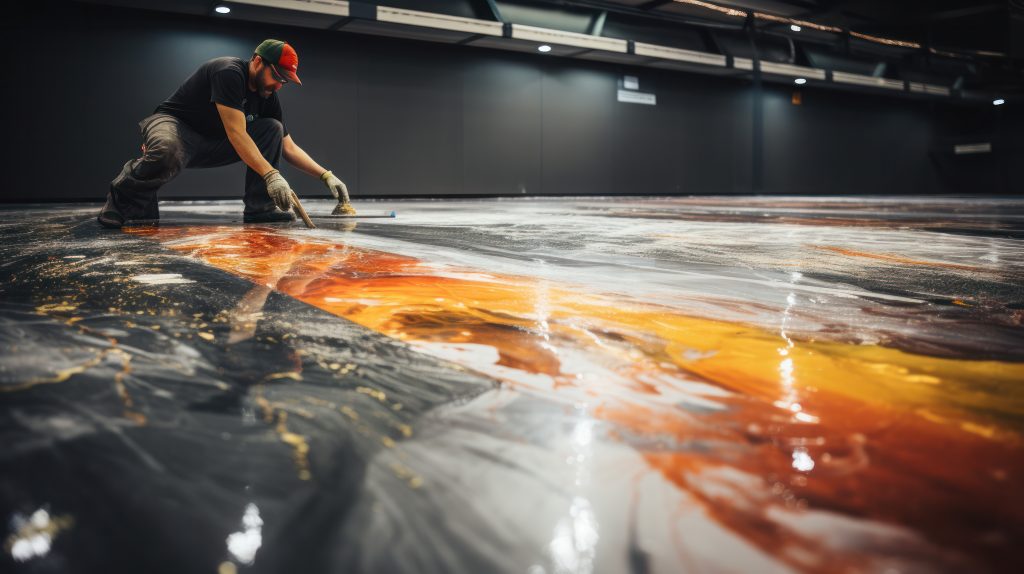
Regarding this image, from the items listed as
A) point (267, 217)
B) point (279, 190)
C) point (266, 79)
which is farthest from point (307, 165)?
point (279, 190)

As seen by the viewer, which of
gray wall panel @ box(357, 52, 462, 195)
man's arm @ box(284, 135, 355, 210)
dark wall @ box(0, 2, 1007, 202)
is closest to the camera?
man's arm @ box(284, 135, 355, 210)

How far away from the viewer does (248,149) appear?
2.61m

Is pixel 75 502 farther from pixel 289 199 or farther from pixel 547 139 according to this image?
pixel 547 139

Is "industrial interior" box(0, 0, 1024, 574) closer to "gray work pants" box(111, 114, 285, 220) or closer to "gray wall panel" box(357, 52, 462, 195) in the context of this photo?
"gray work pants" box(111, 114, 285, 220)

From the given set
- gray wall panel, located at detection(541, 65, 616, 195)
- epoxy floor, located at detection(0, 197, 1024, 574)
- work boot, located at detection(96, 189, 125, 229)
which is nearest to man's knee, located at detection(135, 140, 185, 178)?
work boot, located at detection(96, 189, 125, 229)

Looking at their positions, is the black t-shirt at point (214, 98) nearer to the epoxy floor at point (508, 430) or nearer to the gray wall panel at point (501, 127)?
the epoxy floor at point (508, 430)

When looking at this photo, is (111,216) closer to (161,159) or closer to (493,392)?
(161,159)

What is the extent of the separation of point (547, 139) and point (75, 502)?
901cm

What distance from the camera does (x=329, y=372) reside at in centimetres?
61

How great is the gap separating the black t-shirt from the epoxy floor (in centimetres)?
165

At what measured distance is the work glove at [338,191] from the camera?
333cm

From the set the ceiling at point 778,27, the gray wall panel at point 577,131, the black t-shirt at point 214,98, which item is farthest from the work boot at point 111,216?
the gray wall panel at point 577,131

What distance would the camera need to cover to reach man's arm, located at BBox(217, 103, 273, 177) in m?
2.56

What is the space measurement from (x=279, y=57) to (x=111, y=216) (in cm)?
90
